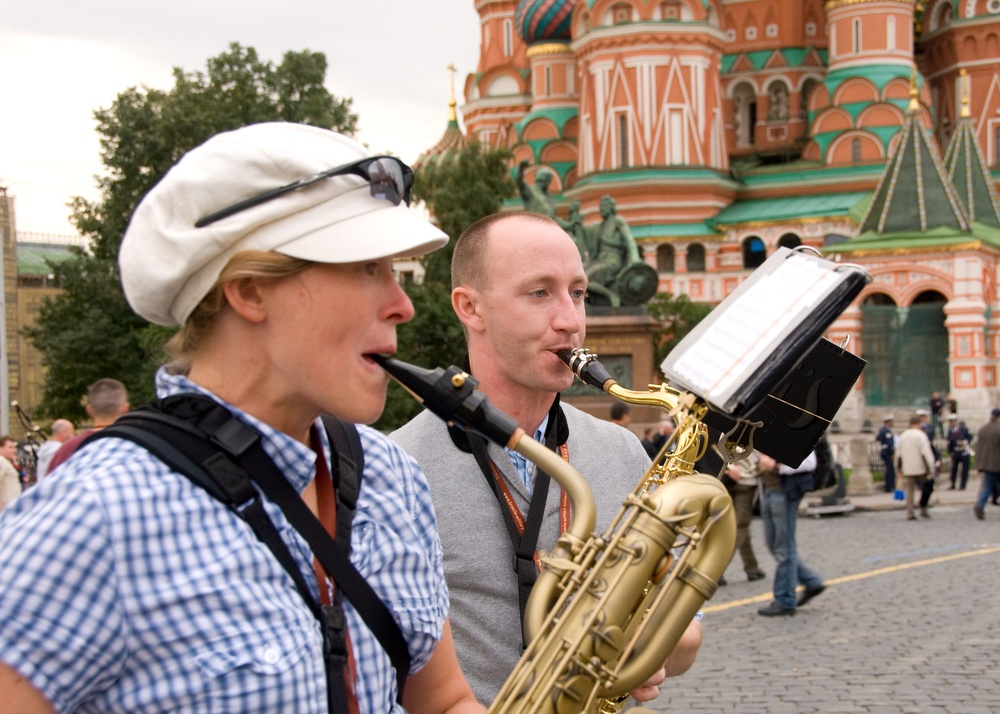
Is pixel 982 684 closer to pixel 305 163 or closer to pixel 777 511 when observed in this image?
pixel 777 511

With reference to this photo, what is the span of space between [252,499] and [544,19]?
5021cm

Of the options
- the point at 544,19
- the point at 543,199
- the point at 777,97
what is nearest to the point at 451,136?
the point at 544,19

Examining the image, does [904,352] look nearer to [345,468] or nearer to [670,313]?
[670,313]

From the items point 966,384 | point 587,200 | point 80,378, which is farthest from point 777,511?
point 587,200

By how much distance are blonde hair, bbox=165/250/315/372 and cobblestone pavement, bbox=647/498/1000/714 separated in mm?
5266

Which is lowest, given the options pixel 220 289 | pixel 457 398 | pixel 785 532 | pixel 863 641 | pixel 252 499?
pixel 863 641

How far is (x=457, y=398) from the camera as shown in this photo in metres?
1.90

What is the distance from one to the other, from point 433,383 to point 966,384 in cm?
3568

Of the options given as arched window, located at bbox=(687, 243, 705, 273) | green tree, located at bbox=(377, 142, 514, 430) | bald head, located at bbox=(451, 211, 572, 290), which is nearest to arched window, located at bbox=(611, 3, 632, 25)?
arched window, located at bbox=(687, 243, 705, 273)

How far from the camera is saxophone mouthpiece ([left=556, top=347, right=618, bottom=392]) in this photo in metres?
3.02

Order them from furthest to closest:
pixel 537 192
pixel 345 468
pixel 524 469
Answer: pixel 537 192 < pixel 524 469 < pixel 345 468

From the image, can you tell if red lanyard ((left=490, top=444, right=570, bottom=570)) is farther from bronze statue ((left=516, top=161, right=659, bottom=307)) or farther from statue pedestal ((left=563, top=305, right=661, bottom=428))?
bronze statue ((left=516, top=161, right=659, bottom=307))

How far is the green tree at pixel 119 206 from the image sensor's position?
30766 millimetres

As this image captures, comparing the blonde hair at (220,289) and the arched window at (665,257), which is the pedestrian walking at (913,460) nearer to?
the blonde hair at (220,289)
